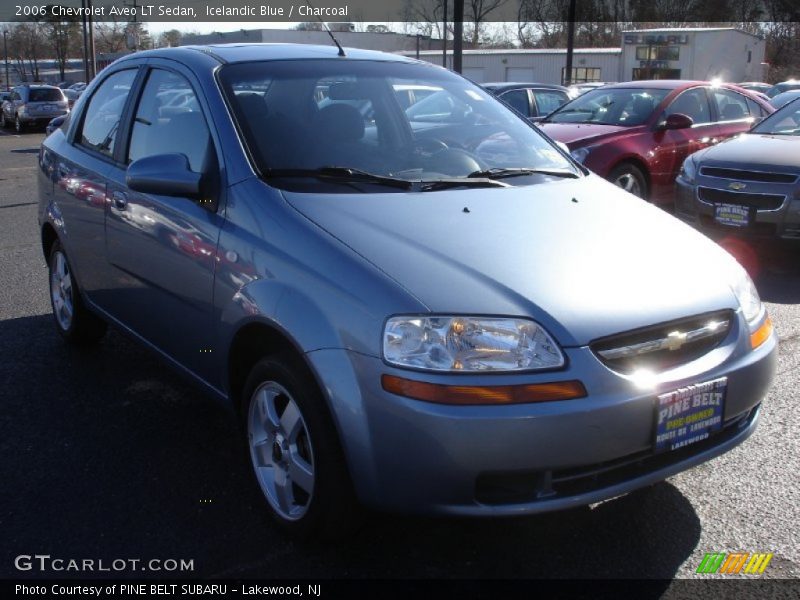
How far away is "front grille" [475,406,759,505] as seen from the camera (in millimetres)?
2545

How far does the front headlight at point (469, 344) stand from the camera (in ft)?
8.25

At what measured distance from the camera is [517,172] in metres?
3.75

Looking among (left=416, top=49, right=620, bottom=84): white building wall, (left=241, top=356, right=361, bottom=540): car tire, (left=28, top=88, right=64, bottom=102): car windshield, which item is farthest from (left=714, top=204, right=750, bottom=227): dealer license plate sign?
(left=416, top=49, right=620, bottom=84): white building wall

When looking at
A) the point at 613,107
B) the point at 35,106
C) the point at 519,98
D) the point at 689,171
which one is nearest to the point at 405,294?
the point at 689,171

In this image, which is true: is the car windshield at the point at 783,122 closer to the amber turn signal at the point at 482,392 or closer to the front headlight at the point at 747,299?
the front headlight at the point at 747,299

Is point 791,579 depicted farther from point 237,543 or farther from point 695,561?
point 237,543

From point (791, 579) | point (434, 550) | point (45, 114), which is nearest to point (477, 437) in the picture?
point (434, 550)

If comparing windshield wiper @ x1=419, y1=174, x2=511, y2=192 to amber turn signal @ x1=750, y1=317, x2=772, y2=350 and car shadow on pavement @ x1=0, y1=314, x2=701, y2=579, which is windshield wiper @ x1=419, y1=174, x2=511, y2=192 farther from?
car shadow on pavement @ x1=0, y1=314, x2=701, y2=579

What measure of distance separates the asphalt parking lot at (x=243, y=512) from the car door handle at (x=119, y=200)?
977 millimetres

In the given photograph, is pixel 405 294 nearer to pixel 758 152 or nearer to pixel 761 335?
pixel 761 335

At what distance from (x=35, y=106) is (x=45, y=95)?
0.97m

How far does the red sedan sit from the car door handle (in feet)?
17.4

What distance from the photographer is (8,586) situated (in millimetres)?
2738

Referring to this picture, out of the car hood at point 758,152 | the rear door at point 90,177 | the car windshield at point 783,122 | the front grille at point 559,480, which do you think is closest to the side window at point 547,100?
the car windshield at point 783,122
